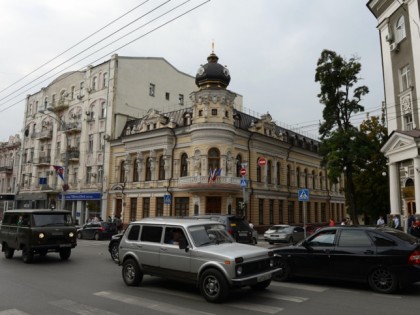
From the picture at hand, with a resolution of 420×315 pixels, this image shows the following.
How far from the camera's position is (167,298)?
27.0 feet

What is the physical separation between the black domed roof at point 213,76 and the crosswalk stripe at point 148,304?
27042 mm

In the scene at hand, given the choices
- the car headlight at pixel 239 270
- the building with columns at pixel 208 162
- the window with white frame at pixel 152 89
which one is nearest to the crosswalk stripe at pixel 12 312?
the car headlight at pixel 239 270

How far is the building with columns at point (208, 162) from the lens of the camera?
32.8 metres

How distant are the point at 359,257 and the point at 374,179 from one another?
1202 inches

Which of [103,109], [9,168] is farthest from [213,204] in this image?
[9,168]

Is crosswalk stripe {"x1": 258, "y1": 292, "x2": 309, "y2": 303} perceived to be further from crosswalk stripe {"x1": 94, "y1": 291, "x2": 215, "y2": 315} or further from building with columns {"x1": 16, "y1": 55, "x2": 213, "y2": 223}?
building with columns {"x1": 16, "y1": 55, "x2": 213, "y2": 223}

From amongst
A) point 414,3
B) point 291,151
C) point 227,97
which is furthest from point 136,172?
point 414,3

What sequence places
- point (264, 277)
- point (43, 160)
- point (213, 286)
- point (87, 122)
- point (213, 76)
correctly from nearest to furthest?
point (213, 286), point (264, 277), point (213, 76), point (87, 122), point (43, 160)

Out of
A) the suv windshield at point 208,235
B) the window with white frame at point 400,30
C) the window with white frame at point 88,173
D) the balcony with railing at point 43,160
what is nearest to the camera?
the suv windshield at point 208,235

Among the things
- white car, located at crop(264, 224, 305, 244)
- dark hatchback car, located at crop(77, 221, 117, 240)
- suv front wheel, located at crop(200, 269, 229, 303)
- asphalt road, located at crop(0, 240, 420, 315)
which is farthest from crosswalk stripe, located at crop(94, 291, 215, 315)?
dark hatchback car, located at crop(77, 221, 117, 240)

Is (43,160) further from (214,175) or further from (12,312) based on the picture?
(12,312)

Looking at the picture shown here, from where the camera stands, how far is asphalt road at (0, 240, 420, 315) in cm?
722

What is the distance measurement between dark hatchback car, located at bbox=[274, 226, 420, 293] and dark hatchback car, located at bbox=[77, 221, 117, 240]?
2038 cm

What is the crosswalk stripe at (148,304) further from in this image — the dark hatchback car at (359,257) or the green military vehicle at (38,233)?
the green military vehicle at (38,233)
